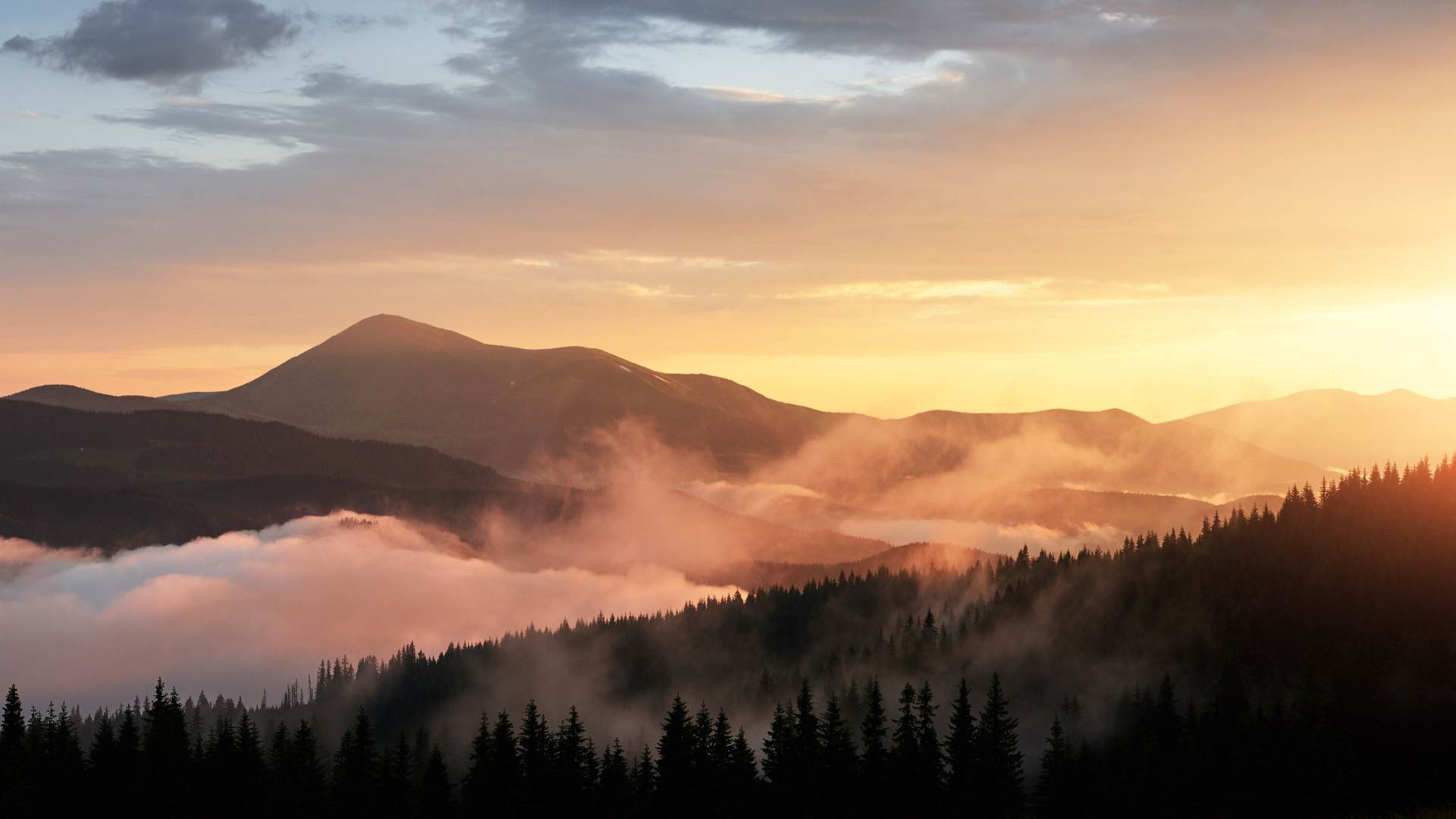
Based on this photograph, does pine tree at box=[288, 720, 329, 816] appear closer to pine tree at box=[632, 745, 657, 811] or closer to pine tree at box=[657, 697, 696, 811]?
pine tree at box=[632, 745, 657, 811]

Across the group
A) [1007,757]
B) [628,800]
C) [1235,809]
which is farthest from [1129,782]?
[628,800]

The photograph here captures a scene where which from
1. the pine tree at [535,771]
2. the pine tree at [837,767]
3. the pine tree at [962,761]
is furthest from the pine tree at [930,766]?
the pine tree at [535,771]

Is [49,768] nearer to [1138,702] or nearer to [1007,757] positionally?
[1007,757]

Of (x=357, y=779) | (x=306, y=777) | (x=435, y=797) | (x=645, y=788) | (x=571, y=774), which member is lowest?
(x=435, y=797)

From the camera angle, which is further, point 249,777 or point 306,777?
point 249,777

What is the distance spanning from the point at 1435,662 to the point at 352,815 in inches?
6045

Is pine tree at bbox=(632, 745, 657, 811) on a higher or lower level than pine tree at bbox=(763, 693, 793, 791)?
lower

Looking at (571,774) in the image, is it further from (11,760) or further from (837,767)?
(11,760)

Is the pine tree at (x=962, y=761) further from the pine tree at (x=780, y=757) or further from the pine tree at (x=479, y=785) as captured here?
the pine tree at (x=479, y=785)

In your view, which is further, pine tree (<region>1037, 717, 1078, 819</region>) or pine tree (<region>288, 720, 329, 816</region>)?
pine tree (<region>1037, 717, 1078, 819</region>)

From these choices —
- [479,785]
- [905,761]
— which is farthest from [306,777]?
[905,761]

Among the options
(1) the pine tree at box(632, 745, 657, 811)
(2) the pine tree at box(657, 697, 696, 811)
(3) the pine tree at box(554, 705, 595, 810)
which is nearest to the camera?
(2) the pine tree at box(657, 697, 696, 811)

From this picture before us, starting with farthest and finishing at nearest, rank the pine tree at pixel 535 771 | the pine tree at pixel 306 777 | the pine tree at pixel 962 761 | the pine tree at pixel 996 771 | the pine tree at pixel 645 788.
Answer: the pine tree at pixel 306 777
the pine tree at pixel 645 788
the pine tree at pixel 535 771
the pine tree at pixel 962 761
the pine tree at pixel 996 771

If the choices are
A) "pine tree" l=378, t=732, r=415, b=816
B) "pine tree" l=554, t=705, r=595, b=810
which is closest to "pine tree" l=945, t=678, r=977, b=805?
"pine tree" l=554, t=705, r=595, b=810
